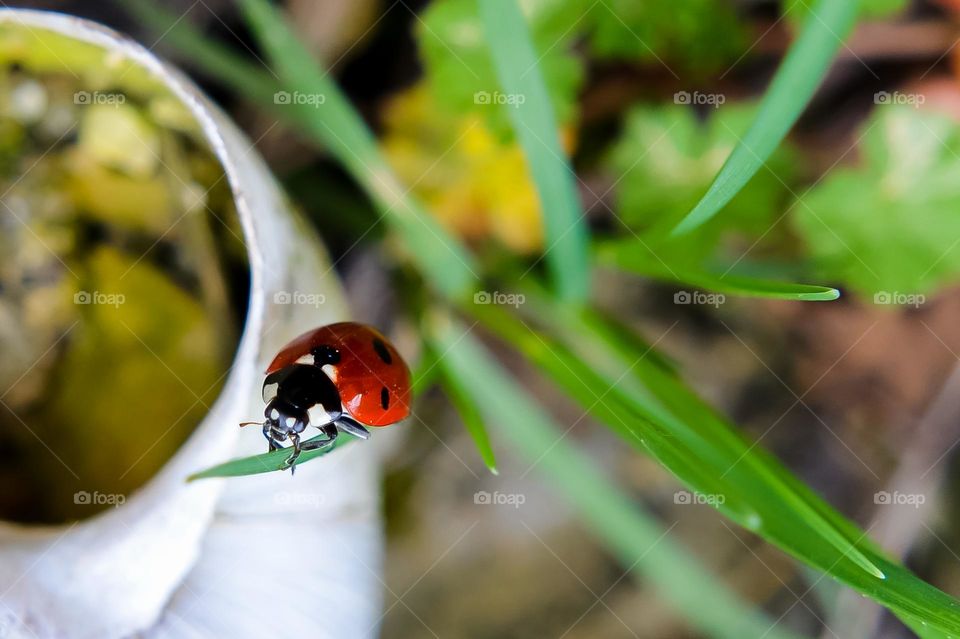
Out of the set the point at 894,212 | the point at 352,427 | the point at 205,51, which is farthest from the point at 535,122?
the point at 894,212

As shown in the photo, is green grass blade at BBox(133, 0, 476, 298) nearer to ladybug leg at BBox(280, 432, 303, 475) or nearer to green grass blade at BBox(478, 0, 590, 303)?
green grass blade at BBox(478, 0, 590, 303)

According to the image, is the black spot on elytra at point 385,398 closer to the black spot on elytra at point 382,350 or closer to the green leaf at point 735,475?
the black spot on elytra at point 382,350

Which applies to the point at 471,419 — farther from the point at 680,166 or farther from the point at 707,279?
the point at 680,166

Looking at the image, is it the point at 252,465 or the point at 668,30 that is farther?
the point at 668,30

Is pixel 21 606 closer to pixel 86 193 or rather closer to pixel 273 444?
pixel 273 444

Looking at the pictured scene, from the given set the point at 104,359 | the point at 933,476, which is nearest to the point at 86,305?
the point at 104,359
